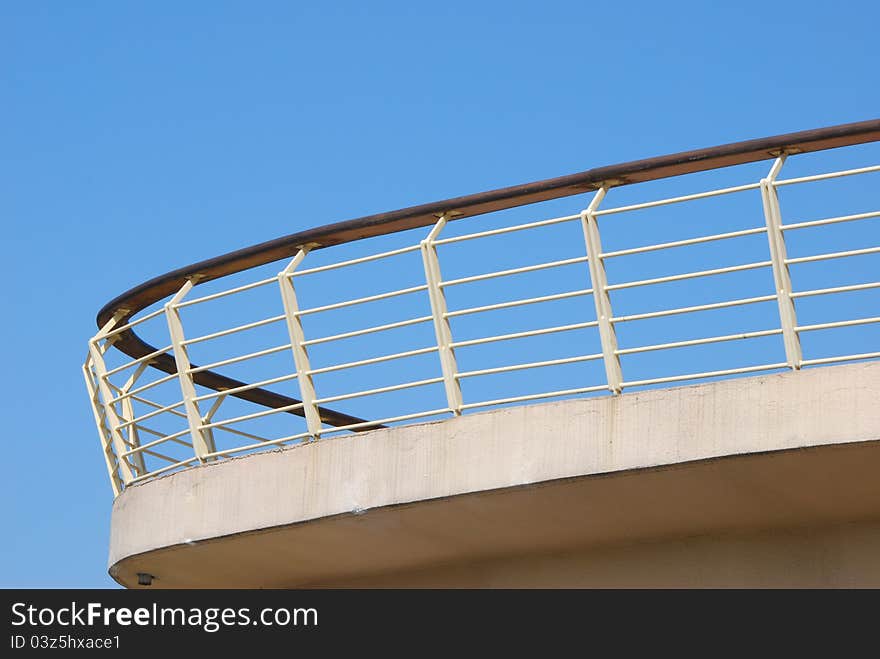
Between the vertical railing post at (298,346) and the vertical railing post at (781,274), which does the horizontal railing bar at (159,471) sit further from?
the vertical railing post at (781,274)

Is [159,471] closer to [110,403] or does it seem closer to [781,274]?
[110,403]

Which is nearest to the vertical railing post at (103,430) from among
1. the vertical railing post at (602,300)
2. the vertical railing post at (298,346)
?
the vertical railing post at (298,346)

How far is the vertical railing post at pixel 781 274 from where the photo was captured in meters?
7.93

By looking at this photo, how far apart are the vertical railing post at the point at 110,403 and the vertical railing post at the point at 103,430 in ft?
0.47

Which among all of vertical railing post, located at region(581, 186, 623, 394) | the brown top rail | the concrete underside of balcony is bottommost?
the concrete underside of balcony

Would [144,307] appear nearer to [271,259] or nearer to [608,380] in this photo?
[271,259]

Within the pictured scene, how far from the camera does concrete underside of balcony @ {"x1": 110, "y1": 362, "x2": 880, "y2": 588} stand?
795 centimetres

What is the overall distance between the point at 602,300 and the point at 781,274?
3.51 feet

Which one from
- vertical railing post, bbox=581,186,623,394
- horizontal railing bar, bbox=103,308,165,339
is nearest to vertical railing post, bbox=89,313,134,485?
horizontal railing bar, bbox=103,308,165,339

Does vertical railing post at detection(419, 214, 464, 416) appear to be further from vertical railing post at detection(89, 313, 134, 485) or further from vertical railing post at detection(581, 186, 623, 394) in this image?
vertical railing post at detection(89, 313, 134, 485)

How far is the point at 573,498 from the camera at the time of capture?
8.64 metres

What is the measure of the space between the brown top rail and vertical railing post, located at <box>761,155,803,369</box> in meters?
0.47

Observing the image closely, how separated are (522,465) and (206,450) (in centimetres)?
264
